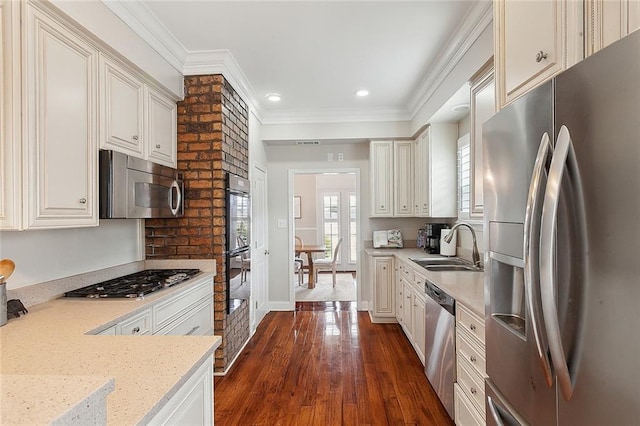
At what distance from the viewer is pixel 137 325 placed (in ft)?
5.74

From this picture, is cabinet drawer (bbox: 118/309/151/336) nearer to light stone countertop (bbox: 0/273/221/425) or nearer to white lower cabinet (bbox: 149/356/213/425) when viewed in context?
light stone countertop (bbox: 0/273/221/425)

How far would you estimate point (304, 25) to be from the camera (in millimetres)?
2330

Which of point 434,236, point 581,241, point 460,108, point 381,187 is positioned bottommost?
point 434,236

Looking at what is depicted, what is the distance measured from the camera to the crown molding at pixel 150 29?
6.66 ft

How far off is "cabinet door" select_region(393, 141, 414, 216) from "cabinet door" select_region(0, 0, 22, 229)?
3.74 meters

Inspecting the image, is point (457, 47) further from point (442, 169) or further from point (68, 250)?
point (68, 250)

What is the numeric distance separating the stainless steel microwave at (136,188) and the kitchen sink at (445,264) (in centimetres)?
223

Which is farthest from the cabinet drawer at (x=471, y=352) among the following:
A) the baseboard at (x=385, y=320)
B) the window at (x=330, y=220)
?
the window at (x=330, y=220)

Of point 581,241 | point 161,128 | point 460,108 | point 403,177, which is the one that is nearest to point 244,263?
point 161,128

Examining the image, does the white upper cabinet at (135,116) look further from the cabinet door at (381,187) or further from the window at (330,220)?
the window at (330,220)

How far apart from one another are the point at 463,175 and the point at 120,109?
3099 mm

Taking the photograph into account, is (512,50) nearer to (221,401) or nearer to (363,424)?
(363,424)

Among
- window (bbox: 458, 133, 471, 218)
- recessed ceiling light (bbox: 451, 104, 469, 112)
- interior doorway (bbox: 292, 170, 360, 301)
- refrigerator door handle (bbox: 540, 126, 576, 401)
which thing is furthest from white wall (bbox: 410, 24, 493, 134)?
interior doorway (bbox: 292, 170, 360, 301)

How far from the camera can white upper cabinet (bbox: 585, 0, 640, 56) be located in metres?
0.78
